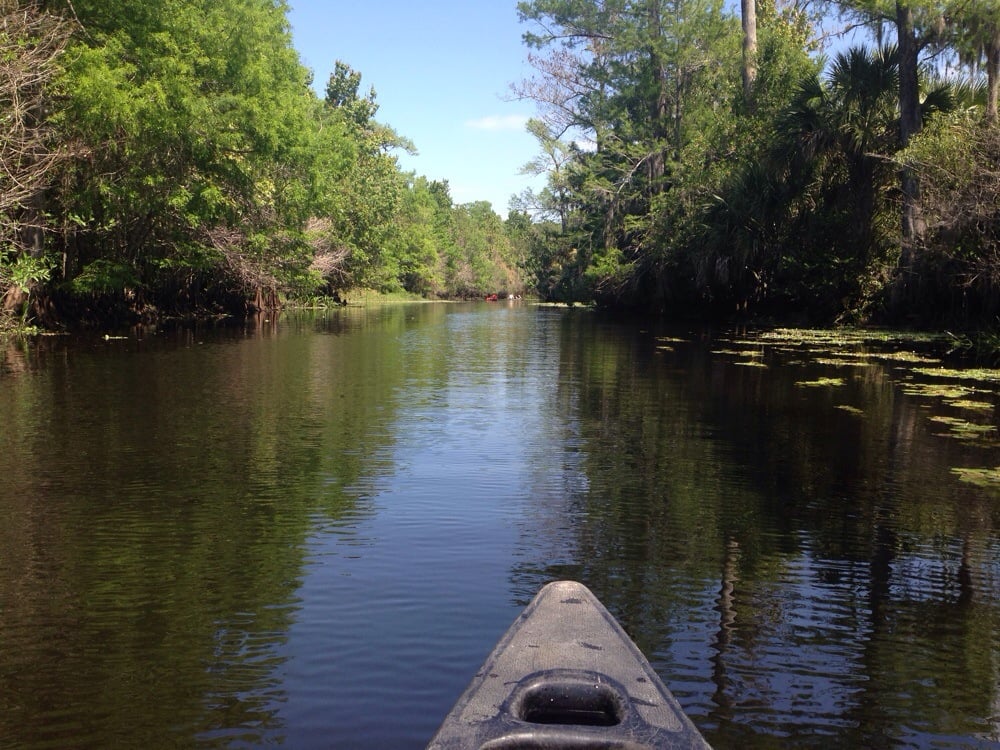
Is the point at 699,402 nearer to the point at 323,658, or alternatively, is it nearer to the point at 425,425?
the point at 425,425

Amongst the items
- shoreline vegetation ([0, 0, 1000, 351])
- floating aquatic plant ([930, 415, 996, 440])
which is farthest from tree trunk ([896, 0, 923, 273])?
floating aquatic plant ([930, 415, 996, 440])

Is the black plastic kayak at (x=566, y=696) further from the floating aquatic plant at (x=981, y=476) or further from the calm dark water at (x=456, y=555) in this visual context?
the floating aquatic plant at (x=981, y=476)

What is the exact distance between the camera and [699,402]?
1291 centimetres

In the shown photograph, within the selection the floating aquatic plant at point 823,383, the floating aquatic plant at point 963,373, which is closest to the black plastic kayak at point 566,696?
the floating aquatic plant at point 823,383

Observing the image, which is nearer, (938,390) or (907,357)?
(938,390)

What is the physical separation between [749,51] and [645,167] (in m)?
10.2

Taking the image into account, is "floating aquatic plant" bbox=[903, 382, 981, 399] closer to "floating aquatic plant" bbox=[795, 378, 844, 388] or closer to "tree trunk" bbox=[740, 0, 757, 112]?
"floating aquatic plant" bbox=[795, 378, 844, 388]

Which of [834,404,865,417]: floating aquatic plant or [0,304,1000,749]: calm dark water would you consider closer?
[0,304,1000,749]: calm dark water

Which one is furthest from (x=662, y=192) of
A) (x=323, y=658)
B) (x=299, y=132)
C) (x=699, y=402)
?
(x=323, y=658)

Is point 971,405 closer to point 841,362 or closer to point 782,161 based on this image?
point 841,362

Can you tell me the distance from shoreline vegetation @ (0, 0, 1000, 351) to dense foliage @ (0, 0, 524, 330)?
0.08m

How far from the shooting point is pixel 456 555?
231 inches

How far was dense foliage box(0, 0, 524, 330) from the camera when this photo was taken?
18406 millimetres

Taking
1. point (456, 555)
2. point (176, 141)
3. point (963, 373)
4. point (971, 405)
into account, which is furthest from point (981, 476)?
point (176, 141)
